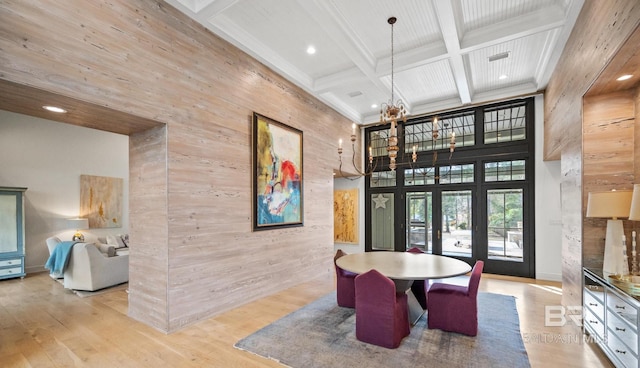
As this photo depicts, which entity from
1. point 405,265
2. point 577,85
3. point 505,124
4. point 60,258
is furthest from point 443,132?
point 60,258

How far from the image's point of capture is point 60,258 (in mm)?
4938

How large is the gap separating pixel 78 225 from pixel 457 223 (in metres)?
9.01

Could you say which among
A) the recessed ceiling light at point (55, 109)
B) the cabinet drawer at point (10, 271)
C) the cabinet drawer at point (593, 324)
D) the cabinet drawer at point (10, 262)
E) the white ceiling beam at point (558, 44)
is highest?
the white ceiling beam at point (558, 44)

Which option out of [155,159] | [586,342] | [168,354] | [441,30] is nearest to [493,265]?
[586,342]

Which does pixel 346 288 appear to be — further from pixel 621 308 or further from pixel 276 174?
pixel 621 308

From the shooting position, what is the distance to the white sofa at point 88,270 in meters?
4.62

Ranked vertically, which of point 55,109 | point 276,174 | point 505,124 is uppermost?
point 505,124

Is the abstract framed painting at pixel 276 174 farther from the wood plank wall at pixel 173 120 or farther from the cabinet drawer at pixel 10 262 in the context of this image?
the cabinet drawer at pixel 10 262

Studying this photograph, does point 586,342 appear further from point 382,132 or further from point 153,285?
point 382,132

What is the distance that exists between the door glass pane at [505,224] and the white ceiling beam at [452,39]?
8.09 feet

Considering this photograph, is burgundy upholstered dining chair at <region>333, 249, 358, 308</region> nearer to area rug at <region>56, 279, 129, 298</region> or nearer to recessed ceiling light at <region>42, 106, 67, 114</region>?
recessed ceiling light at <region>42, 106, 67, 114</region>

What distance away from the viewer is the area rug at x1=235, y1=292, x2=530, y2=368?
8.39 ft

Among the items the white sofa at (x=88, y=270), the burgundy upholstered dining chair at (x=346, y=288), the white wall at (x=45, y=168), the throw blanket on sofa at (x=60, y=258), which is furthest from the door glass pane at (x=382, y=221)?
the white wall at (x=45, y=168)

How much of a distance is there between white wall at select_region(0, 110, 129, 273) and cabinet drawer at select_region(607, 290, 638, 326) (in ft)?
30.8
